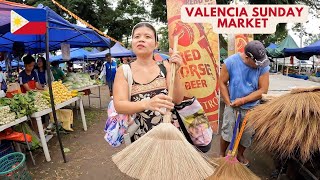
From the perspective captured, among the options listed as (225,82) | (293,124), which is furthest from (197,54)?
(293,124)

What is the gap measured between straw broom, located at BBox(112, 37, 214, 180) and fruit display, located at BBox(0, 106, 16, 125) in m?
2.42

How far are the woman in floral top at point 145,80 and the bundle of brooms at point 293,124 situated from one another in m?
0.87

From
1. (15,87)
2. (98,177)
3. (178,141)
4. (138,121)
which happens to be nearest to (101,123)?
(15,87)

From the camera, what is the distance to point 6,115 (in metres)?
3.38

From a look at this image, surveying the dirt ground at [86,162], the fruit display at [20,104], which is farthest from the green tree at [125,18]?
the fruit display at [20,104]

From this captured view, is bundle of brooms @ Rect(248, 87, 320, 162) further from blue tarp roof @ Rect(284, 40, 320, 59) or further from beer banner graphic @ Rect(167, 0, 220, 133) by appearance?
blue tarp roof @ Rect(284, 40, 320, 59)

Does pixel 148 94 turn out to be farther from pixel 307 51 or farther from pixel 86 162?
pixel 307 51

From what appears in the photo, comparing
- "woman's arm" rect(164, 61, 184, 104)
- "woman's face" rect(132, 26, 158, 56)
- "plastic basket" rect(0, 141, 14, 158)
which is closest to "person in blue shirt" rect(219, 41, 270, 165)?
"woman's arm" rect(164, 61, 184, 104)

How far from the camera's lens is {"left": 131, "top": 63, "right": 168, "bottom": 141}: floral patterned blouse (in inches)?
71.4

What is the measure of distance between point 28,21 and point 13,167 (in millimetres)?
1859

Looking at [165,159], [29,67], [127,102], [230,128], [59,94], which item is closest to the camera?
[165,159]

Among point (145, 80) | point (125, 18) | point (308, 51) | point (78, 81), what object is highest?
point (125, 18)

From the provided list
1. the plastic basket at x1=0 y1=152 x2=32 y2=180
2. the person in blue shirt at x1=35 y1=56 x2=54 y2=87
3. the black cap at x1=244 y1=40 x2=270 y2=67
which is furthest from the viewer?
the person in blue shirt at x1=35 y1=56 x2=54 y2=87

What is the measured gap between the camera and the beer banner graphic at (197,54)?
13.6ft
